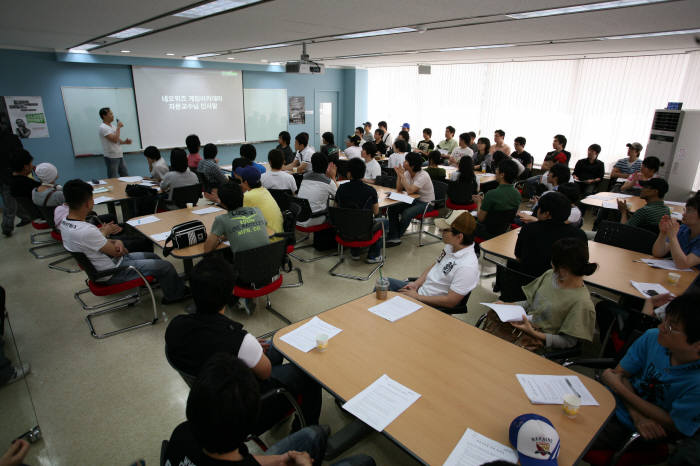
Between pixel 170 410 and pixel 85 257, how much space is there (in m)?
1.51

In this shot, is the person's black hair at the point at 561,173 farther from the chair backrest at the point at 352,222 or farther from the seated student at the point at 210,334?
the seated student at the point at 210,334

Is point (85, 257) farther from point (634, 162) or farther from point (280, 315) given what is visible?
point (634, 162)

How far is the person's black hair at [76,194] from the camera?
305cm

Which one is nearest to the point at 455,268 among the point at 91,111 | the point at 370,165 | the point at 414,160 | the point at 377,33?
the point at 414,160

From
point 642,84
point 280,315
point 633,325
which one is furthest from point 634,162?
point 280,315

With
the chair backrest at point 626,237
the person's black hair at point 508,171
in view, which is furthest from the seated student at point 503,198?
the chair backrest at point 626,237

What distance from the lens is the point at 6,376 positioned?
8.59 ft

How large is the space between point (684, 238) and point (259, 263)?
3678 mm

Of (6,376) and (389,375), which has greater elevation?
(389,375)

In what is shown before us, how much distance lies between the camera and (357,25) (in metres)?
4.32

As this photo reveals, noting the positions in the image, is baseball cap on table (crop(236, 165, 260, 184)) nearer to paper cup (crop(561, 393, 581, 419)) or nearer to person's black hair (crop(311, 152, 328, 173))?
person's black hair (crop(311, 152, 328, 173))

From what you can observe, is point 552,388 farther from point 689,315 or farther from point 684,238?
point 684,238

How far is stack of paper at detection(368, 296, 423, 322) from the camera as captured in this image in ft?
7.79

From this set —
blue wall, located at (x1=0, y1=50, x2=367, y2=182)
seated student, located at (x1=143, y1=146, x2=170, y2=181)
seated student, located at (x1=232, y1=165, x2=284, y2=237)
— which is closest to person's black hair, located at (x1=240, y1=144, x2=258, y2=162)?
seated student, located at (x1=143, y1=146, x2=170, y2=181)
